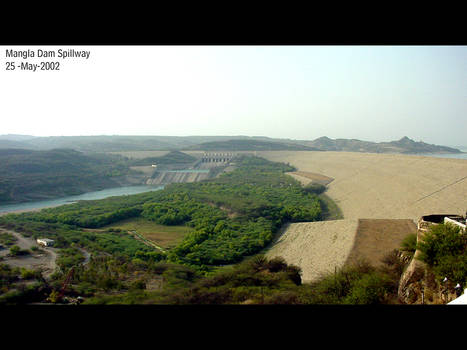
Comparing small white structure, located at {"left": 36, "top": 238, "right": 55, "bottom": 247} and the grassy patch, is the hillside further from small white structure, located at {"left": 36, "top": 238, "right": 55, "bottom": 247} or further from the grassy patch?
small white structure, located at {"left": 36, "top": 238, "right": 55, "bottom": 247}

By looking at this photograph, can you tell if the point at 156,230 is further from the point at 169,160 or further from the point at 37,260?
the point at 169,160

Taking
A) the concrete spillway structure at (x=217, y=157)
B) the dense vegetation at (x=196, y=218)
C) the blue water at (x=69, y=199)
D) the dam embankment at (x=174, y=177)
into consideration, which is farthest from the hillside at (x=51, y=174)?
the concrete spillway structure at (x=217, y=157)

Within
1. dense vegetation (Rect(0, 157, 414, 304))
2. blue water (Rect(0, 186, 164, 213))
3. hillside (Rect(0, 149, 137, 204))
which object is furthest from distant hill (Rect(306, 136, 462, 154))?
hillside (Rect(0, 149, 137, 204))

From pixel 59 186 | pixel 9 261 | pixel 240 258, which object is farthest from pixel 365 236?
pixel 59 186

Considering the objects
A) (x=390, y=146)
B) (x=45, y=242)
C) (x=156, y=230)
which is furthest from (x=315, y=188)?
(x=390, y=146)

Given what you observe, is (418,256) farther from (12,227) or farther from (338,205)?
(12,227)
